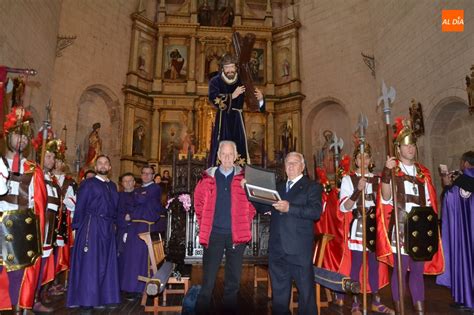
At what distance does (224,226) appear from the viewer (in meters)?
3.11

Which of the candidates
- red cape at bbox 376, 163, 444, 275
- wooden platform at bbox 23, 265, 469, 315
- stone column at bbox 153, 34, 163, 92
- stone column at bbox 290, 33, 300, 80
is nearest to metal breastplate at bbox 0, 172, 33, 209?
wooden platform at bbox 23, 265, 469, 315

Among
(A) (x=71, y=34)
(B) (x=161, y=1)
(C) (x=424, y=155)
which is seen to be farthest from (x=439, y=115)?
(B) (x=161, y=1)

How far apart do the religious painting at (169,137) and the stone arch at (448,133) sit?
9.59 m

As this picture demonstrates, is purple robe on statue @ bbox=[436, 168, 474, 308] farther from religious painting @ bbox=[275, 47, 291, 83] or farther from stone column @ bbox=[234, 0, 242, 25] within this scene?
stone column @ bbox=[234, 0, 242, 25]

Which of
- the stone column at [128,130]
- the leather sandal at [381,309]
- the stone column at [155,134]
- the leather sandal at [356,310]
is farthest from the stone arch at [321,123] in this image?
the leather sandal at [356,310]

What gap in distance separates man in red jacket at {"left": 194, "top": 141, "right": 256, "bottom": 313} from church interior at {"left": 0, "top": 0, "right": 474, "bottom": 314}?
16.3 ft

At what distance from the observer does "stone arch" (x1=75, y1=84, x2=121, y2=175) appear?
44.9 feet

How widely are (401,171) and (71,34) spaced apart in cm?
1238

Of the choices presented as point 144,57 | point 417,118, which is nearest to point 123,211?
point 417,118

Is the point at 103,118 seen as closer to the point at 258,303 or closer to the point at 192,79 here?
the point at 192,79

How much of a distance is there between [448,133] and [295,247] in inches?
314

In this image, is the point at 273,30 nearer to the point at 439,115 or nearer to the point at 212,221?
the point at 439,115

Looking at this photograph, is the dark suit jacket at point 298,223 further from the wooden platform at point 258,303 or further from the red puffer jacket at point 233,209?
the wooden platform at point 258,303

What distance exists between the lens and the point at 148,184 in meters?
5.41
